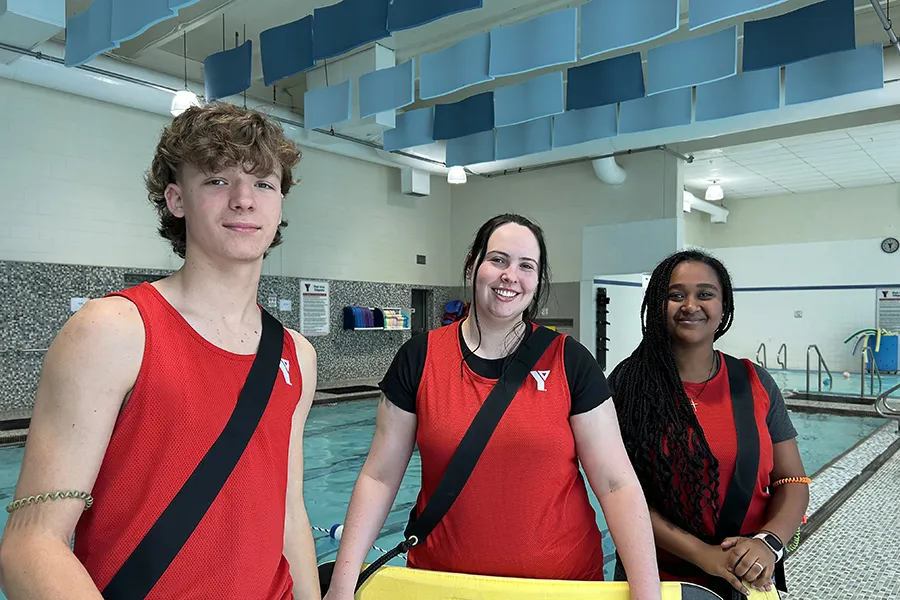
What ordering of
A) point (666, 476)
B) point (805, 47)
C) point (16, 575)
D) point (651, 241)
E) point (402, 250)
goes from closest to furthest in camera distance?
point (16, 575), point (666, 476), point (805, 47), point (651, 241), point (402, 250)

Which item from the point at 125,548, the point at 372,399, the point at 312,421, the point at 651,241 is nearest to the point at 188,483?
the point at 125,548

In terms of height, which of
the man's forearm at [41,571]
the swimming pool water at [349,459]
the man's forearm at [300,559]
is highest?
the man's forearm at [41,571]

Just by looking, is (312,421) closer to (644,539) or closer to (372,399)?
(372,399)

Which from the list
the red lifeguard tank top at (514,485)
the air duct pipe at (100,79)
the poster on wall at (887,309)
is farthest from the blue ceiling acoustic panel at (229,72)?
the poster on wall at (887,309)

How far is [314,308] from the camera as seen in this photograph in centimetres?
1123

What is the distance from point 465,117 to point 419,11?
288cm

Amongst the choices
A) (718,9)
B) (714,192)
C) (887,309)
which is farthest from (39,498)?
(887,309)

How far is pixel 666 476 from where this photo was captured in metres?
1.76

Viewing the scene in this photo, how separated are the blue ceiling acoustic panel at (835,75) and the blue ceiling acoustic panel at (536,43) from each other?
2252 millimetres

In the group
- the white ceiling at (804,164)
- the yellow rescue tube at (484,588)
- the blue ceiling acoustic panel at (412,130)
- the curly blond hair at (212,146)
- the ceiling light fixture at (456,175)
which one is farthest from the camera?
the white ceiling at (804,164)

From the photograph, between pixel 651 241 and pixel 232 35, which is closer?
pixel 232 35

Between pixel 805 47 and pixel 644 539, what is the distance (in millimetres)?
4755

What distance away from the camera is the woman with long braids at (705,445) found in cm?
171

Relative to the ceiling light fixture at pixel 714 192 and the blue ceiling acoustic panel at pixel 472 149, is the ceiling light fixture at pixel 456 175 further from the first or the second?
the ceiling light fixture at pixel 714 192
